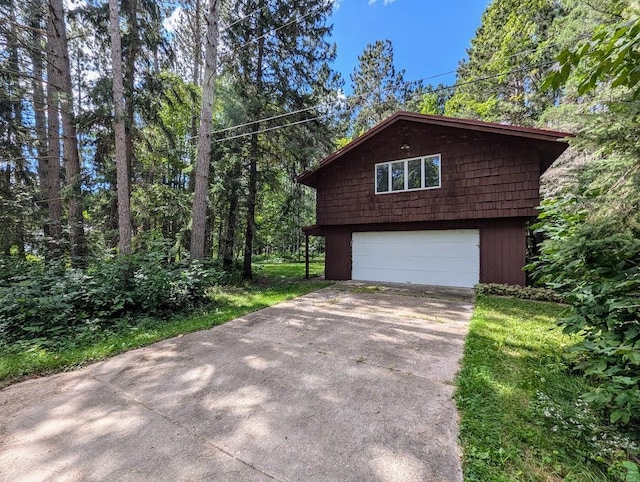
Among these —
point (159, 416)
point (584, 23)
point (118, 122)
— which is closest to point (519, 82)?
point (584, 23)

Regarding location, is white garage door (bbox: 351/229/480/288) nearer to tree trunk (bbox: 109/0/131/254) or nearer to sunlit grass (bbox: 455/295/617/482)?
sunlit grass (bbox: 455/295/617/482)

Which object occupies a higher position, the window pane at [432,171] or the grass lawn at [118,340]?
the window pane at [432,171]

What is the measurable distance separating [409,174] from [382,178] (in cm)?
89

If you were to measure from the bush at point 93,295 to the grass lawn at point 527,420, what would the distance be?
5340 mm

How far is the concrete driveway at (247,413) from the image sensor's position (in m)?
1.88

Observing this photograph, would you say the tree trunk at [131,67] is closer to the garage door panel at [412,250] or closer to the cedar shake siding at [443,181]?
the cedar shake siding at [443,181]

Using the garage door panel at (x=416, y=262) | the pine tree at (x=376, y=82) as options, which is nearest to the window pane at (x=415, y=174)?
the garage door panel at (x=416, y=262)

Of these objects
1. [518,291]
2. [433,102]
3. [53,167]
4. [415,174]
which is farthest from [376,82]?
[53,167]

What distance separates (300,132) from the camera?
10469 mm

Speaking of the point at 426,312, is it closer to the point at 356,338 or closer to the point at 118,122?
the point at 356,338

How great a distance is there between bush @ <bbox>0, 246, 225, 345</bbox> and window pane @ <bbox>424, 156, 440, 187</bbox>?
6832mm

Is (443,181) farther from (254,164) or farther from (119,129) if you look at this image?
(119,129)

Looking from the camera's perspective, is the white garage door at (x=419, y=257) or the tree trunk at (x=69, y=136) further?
the white garage door at (x=419, y=257)

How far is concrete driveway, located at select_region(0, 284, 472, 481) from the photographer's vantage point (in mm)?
1875
